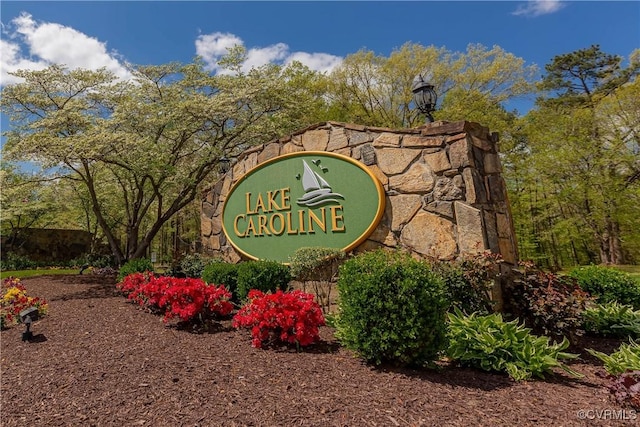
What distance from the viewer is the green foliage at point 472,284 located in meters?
3.57

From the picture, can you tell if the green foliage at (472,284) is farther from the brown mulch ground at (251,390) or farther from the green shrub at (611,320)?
the green shrub at (611,320)

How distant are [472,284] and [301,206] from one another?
281cm

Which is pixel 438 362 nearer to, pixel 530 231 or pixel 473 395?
pixel 473 395

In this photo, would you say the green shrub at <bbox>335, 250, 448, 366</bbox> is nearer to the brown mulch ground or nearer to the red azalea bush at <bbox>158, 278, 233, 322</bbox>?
the brown mulch ground

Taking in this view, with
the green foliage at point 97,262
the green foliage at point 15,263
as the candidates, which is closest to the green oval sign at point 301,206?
the green foliage at point 97,262

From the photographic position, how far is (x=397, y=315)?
2.67m

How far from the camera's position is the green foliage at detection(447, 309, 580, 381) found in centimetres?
271

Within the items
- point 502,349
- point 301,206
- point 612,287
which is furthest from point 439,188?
point 612,287

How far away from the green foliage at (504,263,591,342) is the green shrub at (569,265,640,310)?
1.17m

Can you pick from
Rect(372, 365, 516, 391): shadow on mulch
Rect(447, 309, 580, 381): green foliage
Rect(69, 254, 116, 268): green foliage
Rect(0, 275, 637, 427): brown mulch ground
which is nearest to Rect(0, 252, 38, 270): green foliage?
Rect(69, 254, 116, 268): green foliage

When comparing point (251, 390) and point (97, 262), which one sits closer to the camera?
point (251, 390)

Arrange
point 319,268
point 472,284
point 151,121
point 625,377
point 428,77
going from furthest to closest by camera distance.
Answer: point 428,77 < point 151,121 < point 319,268 < point 472,284 < point 625,377

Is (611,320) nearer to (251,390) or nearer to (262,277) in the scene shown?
(251,390)

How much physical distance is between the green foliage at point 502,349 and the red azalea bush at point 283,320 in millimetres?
1314
